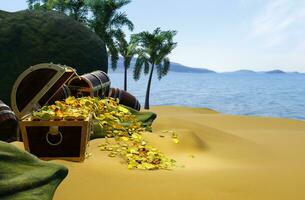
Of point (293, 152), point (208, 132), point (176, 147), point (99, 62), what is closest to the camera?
point (176, 147)

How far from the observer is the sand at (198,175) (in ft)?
16.9

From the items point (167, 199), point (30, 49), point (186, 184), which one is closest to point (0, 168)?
point (167, 199)

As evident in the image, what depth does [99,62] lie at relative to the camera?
18062mm

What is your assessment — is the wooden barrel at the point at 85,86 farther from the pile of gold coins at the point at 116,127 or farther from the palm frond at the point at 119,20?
the palm frond at the point at 119,20

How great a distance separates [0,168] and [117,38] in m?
30.9

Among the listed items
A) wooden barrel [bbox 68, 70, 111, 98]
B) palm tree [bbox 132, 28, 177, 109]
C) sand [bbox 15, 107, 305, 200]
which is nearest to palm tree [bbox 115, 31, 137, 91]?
palm tree [bbox 132, 28, 177, 109]

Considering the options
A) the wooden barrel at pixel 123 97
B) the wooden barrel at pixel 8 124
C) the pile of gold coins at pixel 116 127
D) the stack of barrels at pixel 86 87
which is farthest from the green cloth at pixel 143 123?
the wooden barrel at pixel 123 97

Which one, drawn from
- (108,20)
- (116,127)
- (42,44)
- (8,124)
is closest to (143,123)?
(116,127)

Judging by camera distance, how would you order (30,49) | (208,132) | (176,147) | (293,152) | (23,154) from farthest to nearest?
1. (30,49)
2. (208,132)
3. (293,152)
4. (176,147)
5. (23,154)

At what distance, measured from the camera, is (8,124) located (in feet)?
25.3

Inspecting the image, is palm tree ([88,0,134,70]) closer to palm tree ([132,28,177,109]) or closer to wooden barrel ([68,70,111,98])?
palm tree ([132,28,177,109])

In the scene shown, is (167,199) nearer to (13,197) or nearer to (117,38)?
(13,197)

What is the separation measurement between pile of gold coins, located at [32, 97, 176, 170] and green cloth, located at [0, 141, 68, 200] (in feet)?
8.09

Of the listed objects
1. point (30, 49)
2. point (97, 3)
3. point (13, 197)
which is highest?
point (97, 3)
